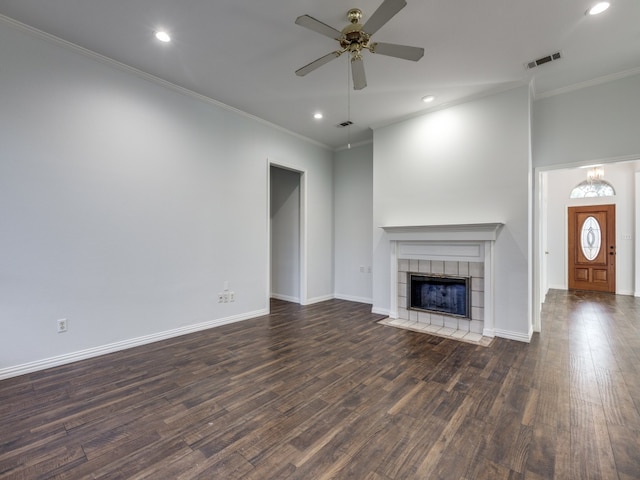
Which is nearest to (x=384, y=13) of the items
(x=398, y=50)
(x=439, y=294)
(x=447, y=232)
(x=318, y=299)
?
(x=398, y=50)

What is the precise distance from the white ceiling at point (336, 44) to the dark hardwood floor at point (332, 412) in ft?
10.2

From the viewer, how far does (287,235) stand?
5988mm

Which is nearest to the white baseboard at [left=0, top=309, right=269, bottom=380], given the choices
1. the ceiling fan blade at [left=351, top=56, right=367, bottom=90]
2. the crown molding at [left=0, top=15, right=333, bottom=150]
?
the crown molding at [left=0, top=15, right=333, bottom=150]

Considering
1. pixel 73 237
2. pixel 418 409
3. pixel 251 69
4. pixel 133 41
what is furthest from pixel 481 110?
pixel 73 237

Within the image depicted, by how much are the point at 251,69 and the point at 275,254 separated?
3.64 meters

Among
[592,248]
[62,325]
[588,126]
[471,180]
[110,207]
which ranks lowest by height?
[62,325]

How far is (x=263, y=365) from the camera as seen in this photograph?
2887mm

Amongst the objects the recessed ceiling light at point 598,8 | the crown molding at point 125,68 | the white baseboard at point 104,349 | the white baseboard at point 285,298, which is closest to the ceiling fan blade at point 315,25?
the recessed ceiling light at point 598,8

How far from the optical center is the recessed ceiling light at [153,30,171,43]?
9.00 ft

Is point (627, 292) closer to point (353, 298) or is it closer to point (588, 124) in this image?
point (588, 124)

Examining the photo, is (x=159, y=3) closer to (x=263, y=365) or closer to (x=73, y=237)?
(x=73, y=237)

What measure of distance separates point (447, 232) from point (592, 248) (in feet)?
18.8

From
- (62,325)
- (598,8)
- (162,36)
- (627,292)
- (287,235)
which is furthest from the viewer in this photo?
(627,292)

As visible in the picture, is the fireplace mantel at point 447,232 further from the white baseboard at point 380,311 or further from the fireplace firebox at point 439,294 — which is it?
the white baseboard at point 380,311
